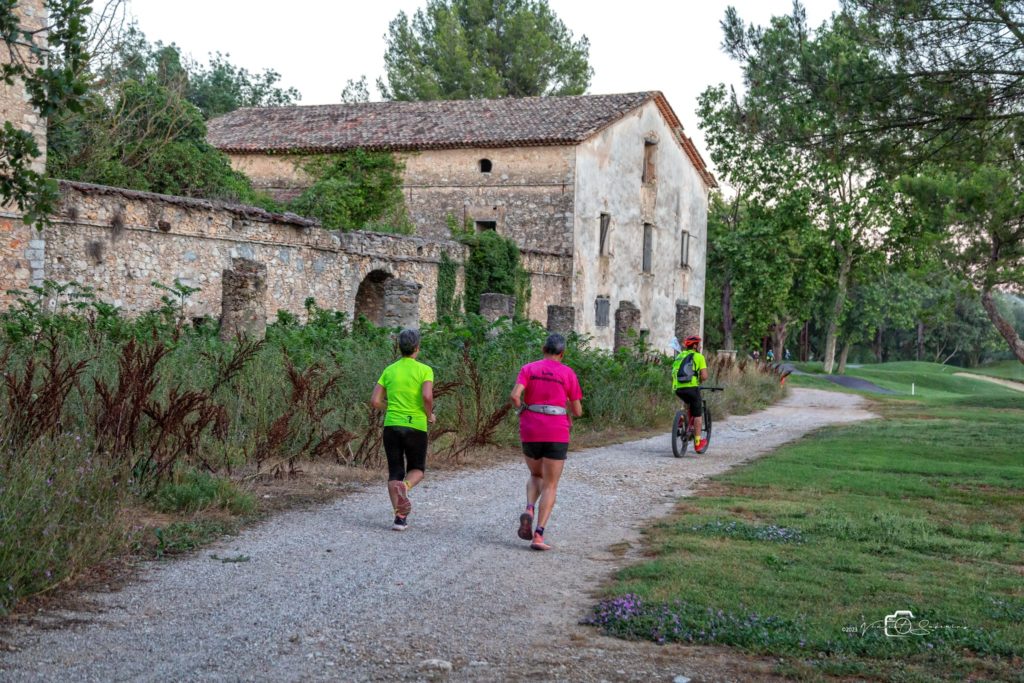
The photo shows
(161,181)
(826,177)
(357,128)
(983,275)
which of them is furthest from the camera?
(826,177)

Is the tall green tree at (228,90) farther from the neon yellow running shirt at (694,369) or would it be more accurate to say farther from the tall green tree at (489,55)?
the neon yellow running shirt at (694,369)

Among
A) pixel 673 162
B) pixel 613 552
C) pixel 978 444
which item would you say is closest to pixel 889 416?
pixel 978 444

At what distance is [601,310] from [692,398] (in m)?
22.0

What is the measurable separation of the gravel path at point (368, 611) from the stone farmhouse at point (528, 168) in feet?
78.9

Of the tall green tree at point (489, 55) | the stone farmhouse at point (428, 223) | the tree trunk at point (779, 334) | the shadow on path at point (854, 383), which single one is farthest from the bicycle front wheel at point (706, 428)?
the tree trunk at point (779, 334)

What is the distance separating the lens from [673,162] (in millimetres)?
41438

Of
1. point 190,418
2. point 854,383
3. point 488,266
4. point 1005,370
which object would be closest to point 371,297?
point 488,266

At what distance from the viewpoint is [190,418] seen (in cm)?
1041

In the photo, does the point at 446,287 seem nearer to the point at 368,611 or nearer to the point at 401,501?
the point at 401,501

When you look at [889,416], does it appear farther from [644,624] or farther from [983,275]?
[644,624]

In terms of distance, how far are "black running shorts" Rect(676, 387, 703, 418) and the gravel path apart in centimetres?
552

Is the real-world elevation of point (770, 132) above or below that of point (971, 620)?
above

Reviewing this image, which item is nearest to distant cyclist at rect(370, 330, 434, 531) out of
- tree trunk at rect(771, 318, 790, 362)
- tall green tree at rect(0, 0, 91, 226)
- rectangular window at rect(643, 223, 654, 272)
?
tall green tree at rect(0, 0, 91, 226)

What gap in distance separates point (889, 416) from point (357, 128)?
19324 millimetres
